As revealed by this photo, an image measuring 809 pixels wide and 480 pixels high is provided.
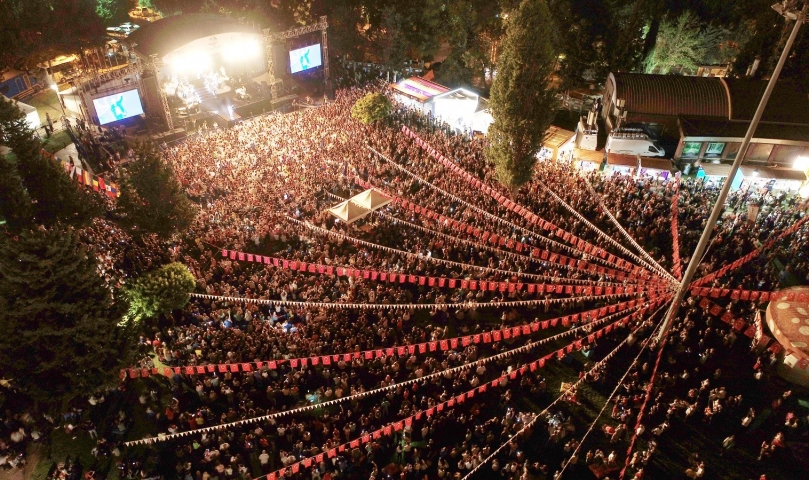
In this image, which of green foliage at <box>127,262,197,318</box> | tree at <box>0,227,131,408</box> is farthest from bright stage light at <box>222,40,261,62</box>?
tree at <box>0,227,131,408</box>

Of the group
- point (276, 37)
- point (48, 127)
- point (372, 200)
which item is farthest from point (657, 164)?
point (48, 127)

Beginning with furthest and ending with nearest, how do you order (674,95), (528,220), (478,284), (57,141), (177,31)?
(177,31) < (57,141) < (674,95) < (528,220) < (478,284)

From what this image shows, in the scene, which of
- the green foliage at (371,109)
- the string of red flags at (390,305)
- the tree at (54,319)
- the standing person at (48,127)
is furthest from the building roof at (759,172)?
the standing person at (48,127)

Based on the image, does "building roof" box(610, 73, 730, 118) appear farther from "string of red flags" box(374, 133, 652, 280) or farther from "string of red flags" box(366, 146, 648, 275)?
"string of red flags" box(366, 146, 648, 275)

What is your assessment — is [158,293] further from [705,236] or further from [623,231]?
[623,231]

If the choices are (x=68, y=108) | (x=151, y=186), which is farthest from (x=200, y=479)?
(x=68, y=108)

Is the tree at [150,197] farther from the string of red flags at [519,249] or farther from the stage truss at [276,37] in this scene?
the stage truss at [276,37]
